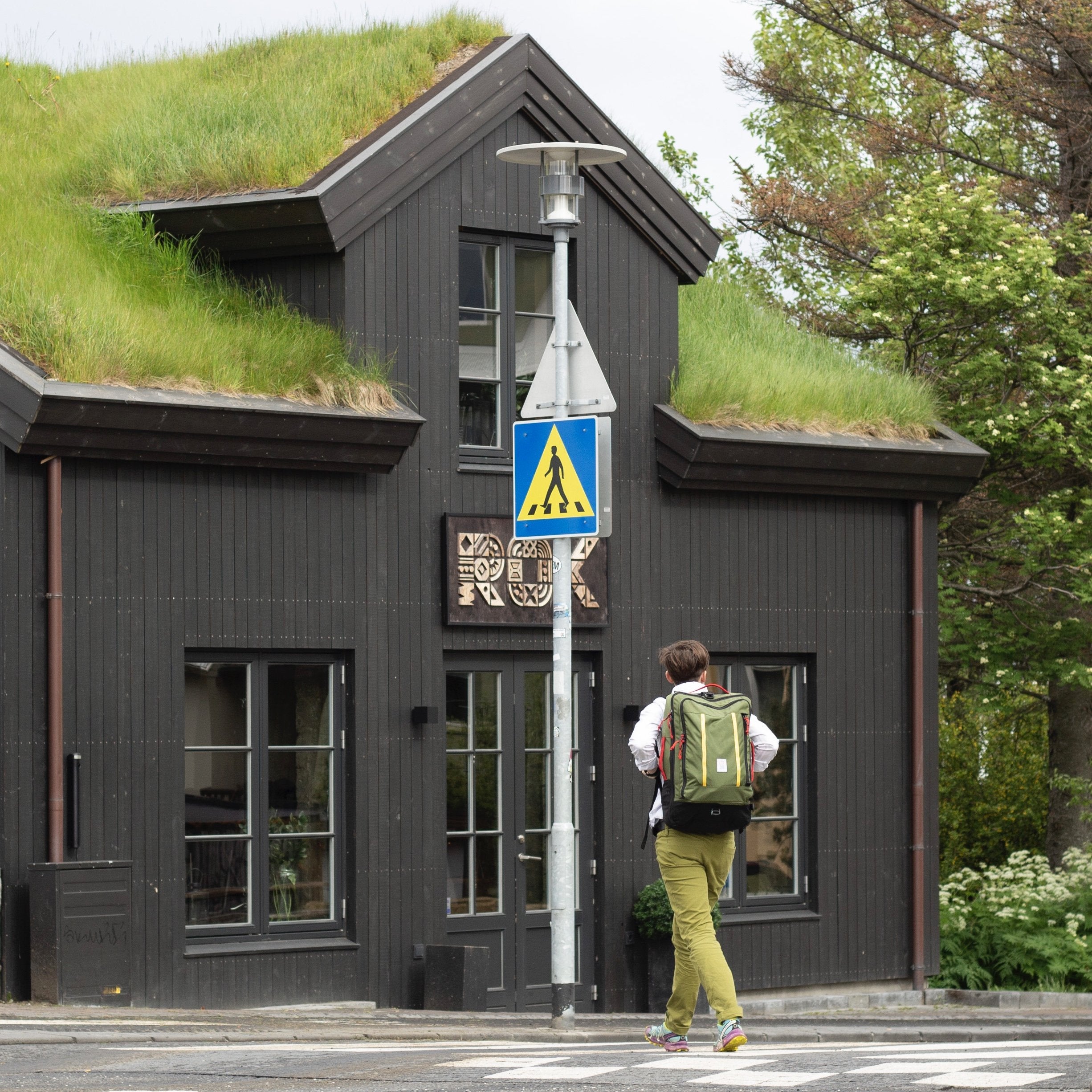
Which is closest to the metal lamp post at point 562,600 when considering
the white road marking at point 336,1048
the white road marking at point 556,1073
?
the white road marking at point 336,1048

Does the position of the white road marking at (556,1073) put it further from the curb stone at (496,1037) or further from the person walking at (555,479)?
the person walking at (555,479)

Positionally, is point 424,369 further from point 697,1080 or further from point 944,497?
point 697,1080

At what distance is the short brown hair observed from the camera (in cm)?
888

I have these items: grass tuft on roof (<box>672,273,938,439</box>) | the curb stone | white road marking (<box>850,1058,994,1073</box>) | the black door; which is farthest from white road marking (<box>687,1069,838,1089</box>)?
grass tuft on roof (<box>672,273,938,439</box>)

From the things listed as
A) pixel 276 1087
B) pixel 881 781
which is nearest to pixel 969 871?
pixel 881 781

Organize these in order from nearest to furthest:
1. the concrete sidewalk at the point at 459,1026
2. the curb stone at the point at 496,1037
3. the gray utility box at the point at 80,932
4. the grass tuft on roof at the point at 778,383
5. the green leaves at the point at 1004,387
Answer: the curb stone at the point at 496,1037
the concrete sidewalk at the point at 459,1026
the gray utility box at the point at 80,932
the grass tuft on roof at the point at 778,383
the green leaves at the point at 1004,387

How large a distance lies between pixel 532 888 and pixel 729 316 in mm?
6040

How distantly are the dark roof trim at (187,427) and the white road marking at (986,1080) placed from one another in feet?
22.7

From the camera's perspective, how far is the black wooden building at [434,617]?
1229cm

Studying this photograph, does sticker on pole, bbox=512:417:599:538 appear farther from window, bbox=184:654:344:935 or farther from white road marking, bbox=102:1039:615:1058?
window, bbox=184:654:344:935

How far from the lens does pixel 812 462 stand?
1516 cm

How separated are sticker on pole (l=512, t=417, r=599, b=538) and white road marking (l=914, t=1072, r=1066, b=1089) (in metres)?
4.17

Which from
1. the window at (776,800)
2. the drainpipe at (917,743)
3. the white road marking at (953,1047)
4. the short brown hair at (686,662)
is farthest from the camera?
the drainpipe at (917,743)

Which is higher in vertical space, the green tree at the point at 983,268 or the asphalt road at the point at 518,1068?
the green tree at the point at 983,268
